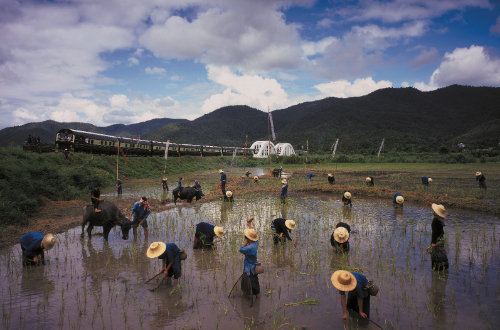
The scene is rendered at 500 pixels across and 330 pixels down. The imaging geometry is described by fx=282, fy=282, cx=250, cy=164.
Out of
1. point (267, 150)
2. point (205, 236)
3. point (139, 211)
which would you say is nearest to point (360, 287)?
point (205, 236)

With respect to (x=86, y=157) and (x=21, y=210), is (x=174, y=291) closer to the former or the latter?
(x=21, y=210)

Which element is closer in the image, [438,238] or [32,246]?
[438,238]

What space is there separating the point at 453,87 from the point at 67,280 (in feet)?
577

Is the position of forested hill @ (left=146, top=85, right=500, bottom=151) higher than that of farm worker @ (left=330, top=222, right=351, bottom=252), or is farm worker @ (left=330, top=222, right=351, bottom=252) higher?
forested hill @ (left=146, top=85, right=500, bottom=151)

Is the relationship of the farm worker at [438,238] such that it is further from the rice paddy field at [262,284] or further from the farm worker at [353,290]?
the farm worker at [353,290]

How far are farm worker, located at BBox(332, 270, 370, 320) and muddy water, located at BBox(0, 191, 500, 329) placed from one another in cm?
34

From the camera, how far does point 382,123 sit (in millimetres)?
107250

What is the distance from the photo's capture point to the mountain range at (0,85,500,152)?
276 ft

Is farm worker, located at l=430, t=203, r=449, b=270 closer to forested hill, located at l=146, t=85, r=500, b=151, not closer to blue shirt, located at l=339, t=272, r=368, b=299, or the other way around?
blue shirt, located at l=339, t=272, r=368, b=299

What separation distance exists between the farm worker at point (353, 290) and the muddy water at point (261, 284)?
344 mm

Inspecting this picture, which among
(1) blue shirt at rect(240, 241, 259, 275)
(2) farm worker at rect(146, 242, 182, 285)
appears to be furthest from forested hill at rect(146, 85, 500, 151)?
(2) farm worker at rect(146, 242, 182, 285)

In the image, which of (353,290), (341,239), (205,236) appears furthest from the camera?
(205,236)

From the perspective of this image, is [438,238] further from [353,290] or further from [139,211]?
[139,211]

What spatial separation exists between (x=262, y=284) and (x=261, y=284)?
22 millimetres
